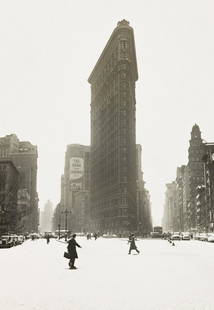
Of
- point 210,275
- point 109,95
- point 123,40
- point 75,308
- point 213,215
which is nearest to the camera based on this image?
point 75,308

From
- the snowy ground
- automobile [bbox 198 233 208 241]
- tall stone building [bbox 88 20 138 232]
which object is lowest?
the snowy ground

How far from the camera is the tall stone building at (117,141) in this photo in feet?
548

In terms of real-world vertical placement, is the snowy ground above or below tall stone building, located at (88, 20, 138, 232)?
below

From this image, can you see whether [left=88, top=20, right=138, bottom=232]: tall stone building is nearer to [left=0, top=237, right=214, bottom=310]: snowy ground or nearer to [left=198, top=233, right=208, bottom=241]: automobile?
[left=198, top=233, right=208, bottom=241]: automobile

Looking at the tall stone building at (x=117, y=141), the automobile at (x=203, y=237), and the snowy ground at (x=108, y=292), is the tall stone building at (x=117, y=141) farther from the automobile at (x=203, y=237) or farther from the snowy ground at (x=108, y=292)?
the snowy ground at (x=108, y=292)

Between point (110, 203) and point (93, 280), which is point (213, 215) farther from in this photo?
point (93, 280)

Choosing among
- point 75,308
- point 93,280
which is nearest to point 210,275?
point 93,280

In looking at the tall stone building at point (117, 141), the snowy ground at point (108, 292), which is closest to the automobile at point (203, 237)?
the snowy ground at point (108, 292)

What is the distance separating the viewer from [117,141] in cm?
17300

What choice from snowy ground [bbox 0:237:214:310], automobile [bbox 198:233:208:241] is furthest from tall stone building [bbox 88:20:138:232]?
snowy ground [bbox 0:237:214:310]

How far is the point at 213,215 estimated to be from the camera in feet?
473

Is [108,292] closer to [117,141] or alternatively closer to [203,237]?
[203,237]

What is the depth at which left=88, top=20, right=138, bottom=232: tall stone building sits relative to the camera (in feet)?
548

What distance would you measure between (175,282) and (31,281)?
17.0 feet
